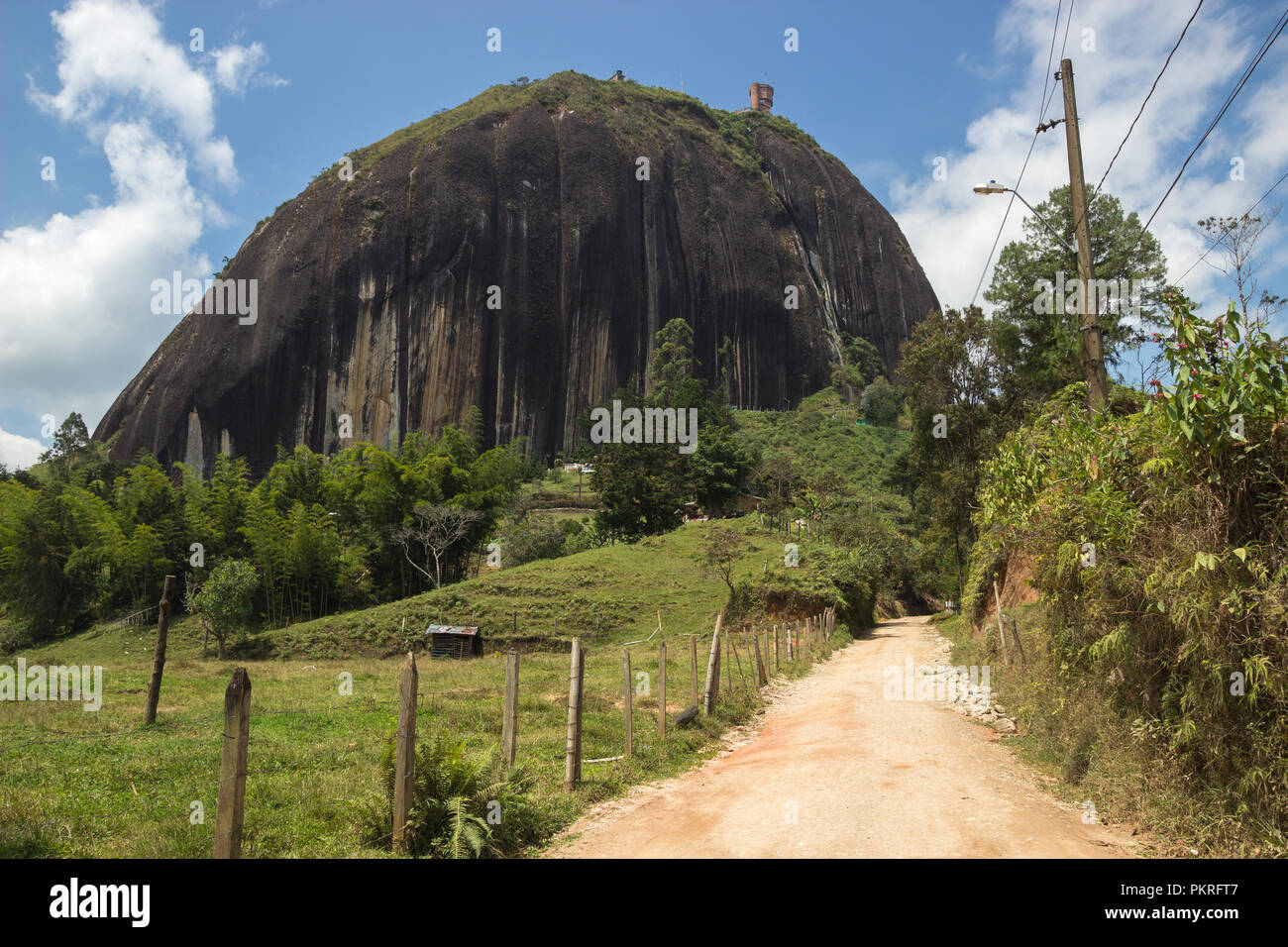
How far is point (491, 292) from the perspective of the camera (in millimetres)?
69062

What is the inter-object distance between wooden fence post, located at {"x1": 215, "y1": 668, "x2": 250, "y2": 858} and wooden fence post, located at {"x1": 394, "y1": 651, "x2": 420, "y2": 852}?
1.32 metres

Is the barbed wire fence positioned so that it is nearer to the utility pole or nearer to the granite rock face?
the utility pole

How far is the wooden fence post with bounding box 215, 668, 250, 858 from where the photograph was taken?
4.38 m

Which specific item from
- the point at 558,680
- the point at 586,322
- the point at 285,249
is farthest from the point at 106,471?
the point at 558,680

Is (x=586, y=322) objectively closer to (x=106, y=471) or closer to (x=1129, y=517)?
(x=106, y=471)

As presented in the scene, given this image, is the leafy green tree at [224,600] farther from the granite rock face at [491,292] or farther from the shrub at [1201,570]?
the shrub at [1201,570]

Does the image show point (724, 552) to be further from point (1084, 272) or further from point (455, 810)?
point (455, 810)

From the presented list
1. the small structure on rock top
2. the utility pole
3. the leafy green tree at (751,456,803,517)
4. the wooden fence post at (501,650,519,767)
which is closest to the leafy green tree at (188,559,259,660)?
the small structure on rock top

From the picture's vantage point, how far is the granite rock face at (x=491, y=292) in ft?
219

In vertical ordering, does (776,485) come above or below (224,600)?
above

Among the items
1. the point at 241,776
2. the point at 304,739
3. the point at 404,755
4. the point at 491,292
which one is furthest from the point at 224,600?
the point at 491,292

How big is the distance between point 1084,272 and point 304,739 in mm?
11776

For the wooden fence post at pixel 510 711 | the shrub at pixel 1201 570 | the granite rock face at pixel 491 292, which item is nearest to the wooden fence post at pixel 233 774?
the wooden fence post at pixel 510 711

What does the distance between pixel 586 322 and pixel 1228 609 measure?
234 feet
